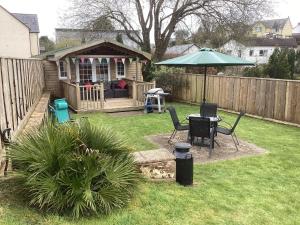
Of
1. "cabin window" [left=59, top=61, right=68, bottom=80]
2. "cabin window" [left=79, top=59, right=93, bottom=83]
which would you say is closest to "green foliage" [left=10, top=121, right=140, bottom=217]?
"cabin window" [left=79, top=59, right=93, bottom=83]

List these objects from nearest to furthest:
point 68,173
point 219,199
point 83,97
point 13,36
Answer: point 68,173, point 219,199, point 83,97, point 13,36

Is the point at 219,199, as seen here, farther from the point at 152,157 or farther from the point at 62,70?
the point at 62,70

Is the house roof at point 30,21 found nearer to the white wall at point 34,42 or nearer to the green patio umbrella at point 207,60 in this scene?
the white wall at point 34,42

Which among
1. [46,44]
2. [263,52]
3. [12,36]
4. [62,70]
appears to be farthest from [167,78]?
[46,44]

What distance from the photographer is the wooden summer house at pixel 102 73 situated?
13164mm

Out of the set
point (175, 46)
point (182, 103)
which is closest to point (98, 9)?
point (182, 103)

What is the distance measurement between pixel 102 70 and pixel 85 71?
93 centimetres

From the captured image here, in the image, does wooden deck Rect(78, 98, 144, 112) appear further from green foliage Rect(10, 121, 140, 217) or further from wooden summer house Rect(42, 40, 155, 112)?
green foliage Rect(10, 121, 140, 217)

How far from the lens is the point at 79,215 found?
10.9 feet

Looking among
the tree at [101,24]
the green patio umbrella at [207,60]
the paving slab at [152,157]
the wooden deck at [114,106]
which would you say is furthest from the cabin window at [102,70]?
the paving slab at [152,157]

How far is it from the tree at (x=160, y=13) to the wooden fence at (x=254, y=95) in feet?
22.7

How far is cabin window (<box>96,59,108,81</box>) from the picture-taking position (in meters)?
15.4

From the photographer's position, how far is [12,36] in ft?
75.2

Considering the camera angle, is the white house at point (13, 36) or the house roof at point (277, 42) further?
the house roof at point (277, 42)
